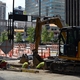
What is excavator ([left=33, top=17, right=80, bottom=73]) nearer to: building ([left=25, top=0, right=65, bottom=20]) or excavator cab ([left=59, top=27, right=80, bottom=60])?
excavator cab ([left=59, top=27, right=80, bottom=60])

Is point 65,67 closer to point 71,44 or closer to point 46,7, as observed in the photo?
point 71,44

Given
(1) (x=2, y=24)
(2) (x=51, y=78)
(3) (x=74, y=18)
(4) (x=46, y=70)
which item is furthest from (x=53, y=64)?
(1) (x=2, y=24)

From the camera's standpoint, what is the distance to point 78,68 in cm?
1420

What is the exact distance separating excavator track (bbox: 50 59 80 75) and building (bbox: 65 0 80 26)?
92823 mm

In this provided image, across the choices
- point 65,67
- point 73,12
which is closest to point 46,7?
point 73,12

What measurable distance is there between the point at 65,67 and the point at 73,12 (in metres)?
101

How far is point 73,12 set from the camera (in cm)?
11325

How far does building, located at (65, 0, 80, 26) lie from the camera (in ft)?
358

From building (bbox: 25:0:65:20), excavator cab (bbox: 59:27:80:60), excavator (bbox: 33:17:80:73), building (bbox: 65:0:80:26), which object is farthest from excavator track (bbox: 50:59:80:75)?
building (bbox: 25:0:65:20)

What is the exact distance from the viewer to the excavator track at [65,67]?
1424cm

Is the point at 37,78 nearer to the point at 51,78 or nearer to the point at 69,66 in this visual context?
the point at 51,78

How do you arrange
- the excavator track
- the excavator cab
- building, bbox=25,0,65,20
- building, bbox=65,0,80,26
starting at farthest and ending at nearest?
1. building, bbox=25,0,65,20
2. building, bbox=65,0,80,26
3. the excavator track
4. the excavator cab

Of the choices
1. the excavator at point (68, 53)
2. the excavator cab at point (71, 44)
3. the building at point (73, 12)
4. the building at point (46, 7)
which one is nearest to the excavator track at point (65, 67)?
the excavator at point (68, 53)

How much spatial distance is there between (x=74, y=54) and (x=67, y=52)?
568 mm
